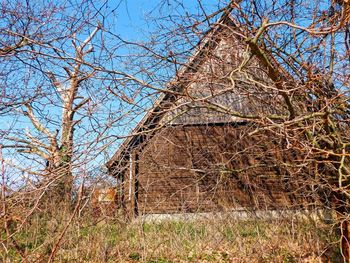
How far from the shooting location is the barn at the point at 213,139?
4379 mm

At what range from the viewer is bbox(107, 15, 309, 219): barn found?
438 centimetres

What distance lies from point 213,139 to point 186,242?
14.5 ft

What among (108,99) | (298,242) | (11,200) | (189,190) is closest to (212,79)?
(108,99)

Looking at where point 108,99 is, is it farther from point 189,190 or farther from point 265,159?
point 189,190

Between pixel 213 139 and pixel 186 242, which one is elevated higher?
pixel 213 139

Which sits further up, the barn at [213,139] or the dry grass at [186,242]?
the barn at [213,139]

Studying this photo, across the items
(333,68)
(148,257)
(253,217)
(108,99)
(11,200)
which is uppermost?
(333,68)

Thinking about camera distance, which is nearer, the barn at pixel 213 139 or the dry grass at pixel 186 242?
the barn at pixel 213 139

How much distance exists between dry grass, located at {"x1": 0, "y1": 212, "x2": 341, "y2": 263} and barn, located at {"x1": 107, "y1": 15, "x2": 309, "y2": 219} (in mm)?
449

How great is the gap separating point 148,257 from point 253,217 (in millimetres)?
2213

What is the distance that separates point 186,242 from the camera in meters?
5.70

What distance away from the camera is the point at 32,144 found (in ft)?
13.5

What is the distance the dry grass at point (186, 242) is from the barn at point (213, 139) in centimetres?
45

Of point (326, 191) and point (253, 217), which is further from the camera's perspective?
point (253, 217)
